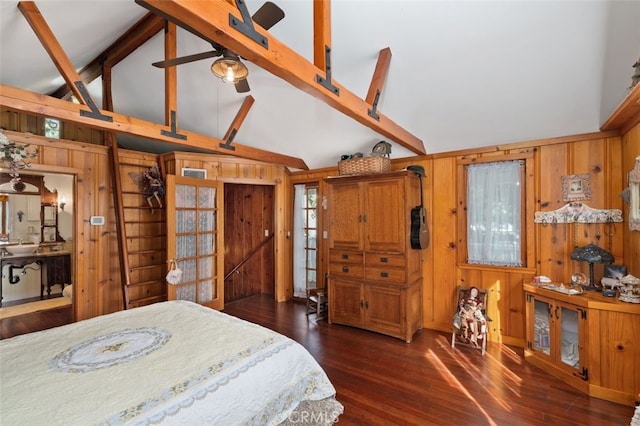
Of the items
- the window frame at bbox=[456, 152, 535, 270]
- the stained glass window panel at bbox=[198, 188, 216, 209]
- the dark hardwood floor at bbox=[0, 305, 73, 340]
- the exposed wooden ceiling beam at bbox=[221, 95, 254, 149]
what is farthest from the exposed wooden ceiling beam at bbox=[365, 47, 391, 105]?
the dark hardwood floor at bbox=[0, 305, 73, 340]

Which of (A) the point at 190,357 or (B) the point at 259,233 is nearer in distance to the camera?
(A) the point at 190,357

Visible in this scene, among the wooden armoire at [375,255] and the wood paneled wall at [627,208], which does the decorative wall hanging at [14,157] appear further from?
the wood paneled wall at [627,208]

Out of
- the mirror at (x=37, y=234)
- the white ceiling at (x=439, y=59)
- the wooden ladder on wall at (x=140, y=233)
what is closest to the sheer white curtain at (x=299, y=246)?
the white ceiling at (x=439, y=59)

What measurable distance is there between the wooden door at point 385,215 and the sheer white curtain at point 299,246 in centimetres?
164

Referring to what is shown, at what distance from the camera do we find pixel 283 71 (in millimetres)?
1632

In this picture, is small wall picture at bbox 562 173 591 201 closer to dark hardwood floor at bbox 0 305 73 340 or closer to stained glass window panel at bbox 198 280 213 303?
stained glass window panel at bbox 198 280 213 303

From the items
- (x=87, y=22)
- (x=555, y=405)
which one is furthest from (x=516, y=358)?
(x=87, y=22)

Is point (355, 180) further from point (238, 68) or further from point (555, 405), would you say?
point (555, 405)

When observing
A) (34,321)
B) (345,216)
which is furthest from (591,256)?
(34,321)

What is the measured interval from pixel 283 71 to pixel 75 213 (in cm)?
345

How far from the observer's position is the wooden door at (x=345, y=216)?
3.62 m

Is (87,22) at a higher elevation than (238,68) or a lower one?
higher

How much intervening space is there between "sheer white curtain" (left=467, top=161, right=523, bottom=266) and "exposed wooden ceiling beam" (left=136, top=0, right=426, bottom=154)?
71.8 inches

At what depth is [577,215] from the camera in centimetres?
280
